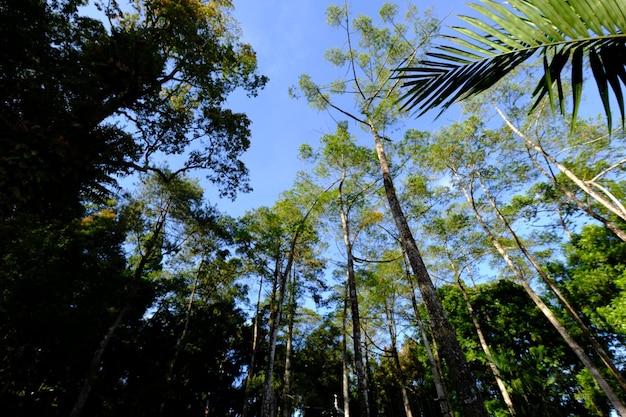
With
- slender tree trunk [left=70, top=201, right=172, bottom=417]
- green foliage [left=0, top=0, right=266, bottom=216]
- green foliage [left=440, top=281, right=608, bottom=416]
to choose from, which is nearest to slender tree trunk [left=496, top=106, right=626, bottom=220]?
green foliage [left=440, top=281, right=608, bottom=416]

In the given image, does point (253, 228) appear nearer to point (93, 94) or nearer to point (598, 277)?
point (93, 94)

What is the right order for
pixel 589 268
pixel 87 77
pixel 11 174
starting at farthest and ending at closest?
pixel 589 268, pixel 87 77, pixel 11 174

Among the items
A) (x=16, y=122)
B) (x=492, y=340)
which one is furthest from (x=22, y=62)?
(x=492, y=340)

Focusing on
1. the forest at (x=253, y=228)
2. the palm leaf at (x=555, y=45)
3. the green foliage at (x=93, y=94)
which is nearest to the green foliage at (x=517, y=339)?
the forest at (x=253, y=228)

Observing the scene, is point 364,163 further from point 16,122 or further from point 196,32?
point 16,122

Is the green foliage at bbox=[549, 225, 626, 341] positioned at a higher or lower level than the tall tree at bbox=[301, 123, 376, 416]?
lower

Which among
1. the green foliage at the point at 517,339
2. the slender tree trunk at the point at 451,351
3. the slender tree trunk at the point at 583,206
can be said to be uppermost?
the slender tree trunk at the point at 583,206

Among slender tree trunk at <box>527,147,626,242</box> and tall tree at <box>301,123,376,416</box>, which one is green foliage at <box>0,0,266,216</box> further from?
slender tree trunk at <box>527,147,626,242</box>

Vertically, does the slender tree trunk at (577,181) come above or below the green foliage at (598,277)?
above

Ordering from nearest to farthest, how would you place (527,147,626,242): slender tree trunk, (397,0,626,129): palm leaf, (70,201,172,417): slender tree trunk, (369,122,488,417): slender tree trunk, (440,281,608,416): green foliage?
(397,0,626,129): palm leaf, (369,122,488,417): slender tree trunk, (70,201,172,417): slender tree trunk, (527,147,626,242): slender tree trunk, (440,281,608,416): green foliage

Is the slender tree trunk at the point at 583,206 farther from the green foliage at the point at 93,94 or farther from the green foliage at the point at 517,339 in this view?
the green foliage at the point at 93,94

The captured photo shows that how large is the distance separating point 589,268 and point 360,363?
10796 millimetres

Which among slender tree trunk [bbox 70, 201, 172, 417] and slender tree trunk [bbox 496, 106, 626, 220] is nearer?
slender tree trunk [bbox 70, 201, 172, 417]

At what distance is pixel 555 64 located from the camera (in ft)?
4.42
